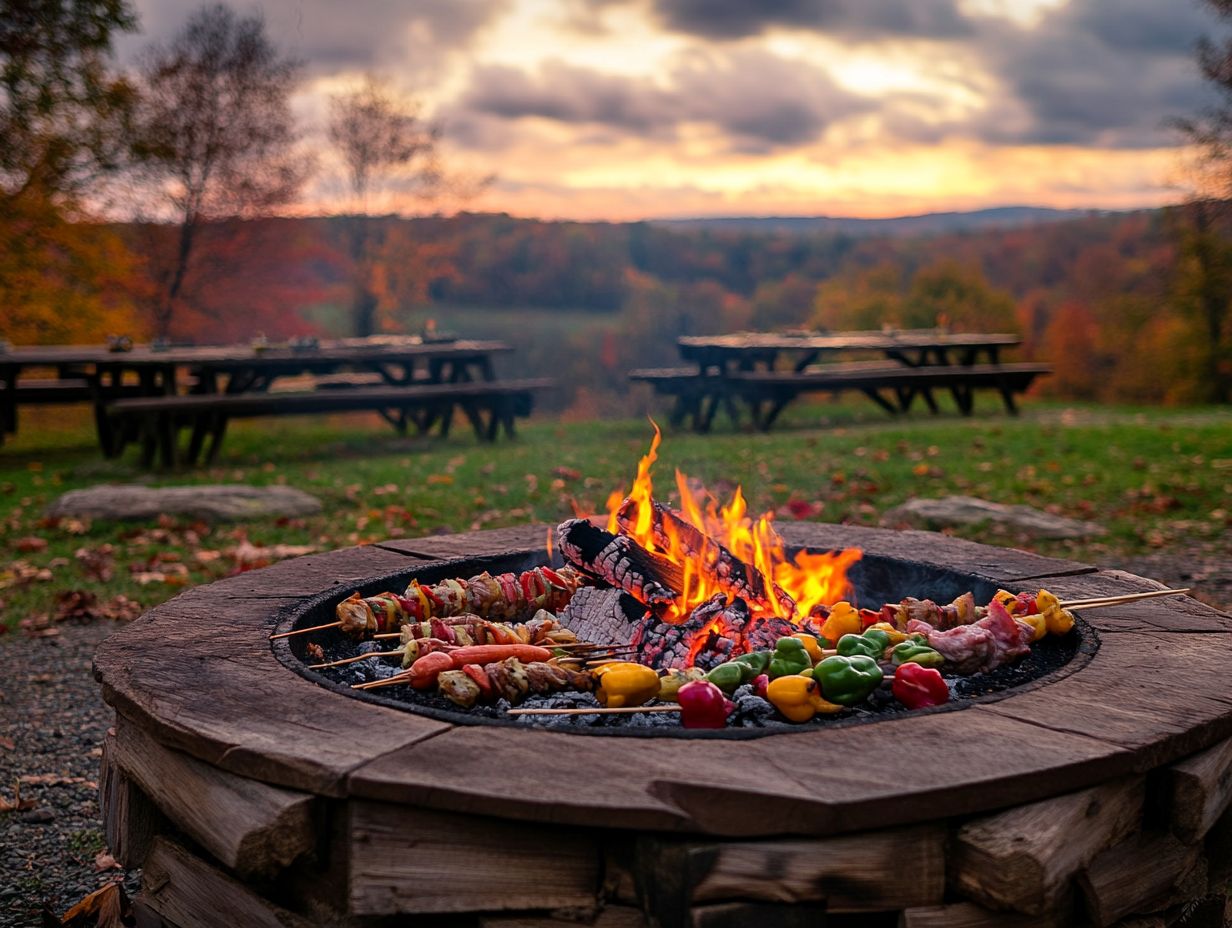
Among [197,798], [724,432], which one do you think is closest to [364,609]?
[197,798]

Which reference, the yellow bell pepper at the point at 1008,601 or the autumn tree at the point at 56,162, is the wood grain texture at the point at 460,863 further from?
the autumn tree at the point at 56,162

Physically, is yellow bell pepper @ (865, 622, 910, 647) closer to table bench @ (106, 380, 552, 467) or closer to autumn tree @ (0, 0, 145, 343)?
table bench @ (106, 380, 552, 467)

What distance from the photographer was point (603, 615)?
128 inches

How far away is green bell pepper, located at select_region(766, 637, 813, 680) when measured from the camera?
263 cm

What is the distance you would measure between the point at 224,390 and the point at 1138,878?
1272 centimetres

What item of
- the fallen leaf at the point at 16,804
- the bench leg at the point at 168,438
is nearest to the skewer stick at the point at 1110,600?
the fallen leaf at the point at 16,804

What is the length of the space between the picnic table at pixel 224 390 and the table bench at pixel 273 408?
0.01 metres

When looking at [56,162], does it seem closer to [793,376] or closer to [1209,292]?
[793,376]

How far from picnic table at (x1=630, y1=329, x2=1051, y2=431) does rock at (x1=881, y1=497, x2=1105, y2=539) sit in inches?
240

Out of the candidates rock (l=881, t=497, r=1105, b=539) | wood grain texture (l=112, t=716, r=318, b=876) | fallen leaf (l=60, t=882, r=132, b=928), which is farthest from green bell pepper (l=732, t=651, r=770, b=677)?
rock (l=881, t=497, r=1105, b=539)

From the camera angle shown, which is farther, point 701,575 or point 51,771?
point 51,771

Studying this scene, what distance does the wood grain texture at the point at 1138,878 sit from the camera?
2115 mm

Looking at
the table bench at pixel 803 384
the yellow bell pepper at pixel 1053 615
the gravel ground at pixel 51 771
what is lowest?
the gravel ground at pixel 51 771

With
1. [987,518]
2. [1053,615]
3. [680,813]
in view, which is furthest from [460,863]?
[987,518]
